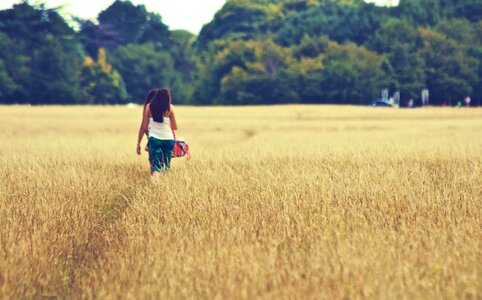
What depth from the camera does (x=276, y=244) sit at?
18.7 feet

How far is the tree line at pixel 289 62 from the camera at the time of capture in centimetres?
7006

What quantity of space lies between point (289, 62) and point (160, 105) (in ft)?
213

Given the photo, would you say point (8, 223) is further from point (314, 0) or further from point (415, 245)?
point (314, 0)

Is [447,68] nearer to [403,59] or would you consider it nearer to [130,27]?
[403,59]

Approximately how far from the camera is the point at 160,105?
1015 centimetres

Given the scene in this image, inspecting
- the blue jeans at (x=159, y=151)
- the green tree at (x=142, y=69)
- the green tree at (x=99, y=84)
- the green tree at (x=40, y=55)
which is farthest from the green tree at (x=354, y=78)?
the blue jeans at (x=159, y=151)

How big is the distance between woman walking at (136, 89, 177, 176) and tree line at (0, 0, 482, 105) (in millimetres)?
59741

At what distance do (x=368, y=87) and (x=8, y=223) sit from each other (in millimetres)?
64393

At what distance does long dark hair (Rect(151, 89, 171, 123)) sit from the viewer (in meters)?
10.2

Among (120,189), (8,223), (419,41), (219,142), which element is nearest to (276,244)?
(8,223)

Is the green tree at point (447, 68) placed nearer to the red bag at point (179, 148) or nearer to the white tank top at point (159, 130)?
the red bag at point (179, 148)

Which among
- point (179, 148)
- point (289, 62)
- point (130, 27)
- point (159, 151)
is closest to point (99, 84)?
point (289, 62)

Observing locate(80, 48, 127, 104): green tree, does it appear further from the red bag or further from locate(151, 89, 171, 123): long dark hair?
locate(151, 89, 171, 123): long dark hair

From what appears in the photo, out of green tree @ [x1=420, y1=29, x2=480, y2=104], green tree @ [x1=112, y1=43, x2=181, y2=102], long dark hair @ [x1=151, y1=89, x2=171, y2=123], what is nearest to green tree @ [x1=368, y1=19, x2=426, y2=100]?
green tree @ [x1=420, y1=29, x2=480, y2=104]
